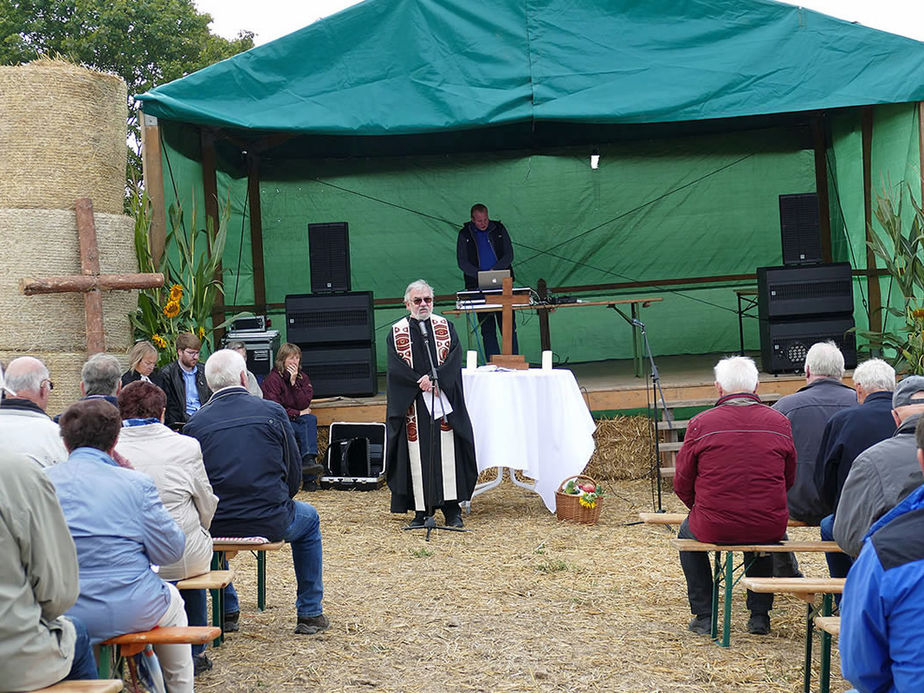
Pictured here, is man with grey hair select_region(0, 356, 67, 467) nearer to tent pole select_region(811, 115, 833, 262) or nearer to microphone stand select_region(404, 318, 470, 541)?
microphone stand select_region(404, 318, 470, 541)

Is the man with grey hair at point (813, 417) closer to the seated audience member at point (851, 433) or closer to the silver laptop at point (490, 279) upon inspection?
the seated audience member at point (851, 433)

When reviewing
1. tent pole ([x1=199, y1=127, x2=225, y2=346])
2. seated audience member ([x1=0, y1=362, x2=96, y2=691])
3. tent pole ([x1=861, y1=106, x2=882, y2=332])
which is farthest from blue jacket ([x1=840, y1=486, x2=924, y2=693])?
tent pole ([x1=199, y1=127, x2=225, y2=346])

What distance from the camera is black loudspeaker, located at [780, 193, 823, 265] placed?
870 centimetres

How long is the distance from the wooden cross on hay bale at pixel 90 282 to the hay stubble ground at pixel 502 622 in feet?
7.39

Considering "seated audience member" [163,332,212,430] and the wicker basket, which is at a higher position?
"seated audience member" [163,332,212,430]

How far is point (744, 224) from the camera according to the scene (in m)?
10.9

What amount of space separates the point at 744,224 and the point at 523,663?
7.75 meters

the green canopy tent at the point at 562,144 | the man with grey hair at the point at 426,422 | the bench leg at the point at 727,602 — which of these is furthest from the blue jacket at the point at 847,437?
the green canopy tent at the point at 562,144

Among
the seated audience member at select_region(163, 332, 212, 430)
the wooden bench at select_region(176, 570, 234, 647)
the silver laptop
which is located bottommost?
the wooden bench at select_region(176, 570, 234, 647)

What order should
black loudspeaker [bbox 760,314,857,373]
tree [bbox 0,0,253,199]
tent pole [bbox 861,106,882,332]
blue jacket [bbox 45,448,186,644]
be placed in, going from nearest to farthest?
blue jacket [bbox 45,448,186,644] < black loudspeaker [bbox 760,314,857,373] < tent pole [bbox 861,106,882,332] < tree [bbox 0,0,253,199]

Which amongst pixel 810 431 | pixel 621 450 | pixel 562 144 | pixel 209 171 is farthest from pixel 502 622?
pixel 562 144

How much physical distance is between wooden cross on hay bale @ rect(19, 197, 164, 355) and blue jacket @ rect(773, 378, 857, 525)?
482 cm

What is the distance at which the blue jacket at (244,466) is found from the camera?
13.9 feet

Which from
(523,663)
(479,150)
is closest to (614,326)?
(479,150)
